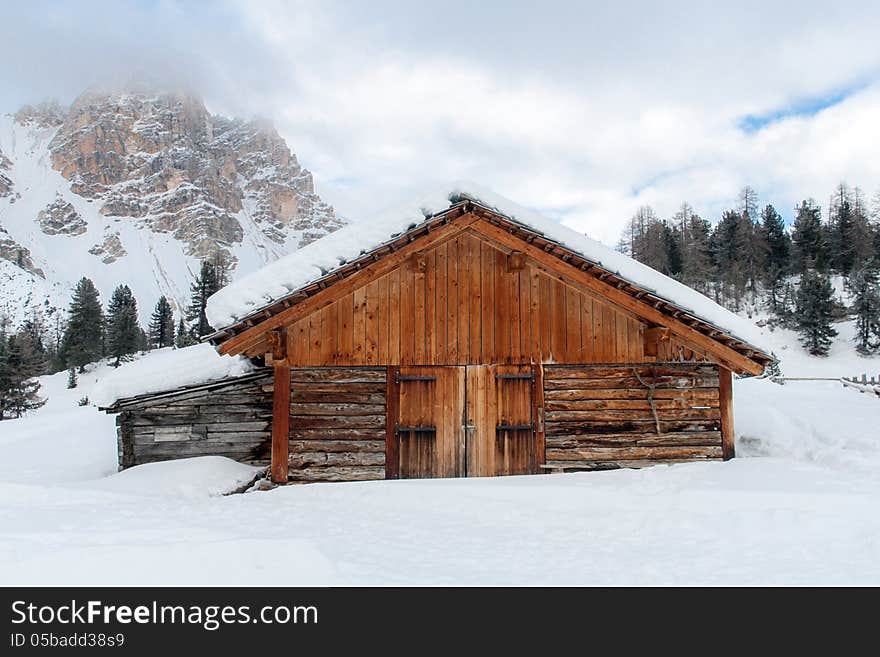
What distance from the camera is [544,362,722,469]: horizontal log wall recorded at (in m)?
9.15

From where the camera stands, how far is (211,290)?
58.2m

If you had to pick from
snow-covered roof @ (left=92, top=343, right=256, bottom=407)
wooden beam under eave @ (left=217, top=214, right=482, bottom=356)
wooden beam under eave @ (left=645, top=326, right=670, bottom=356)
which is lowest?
snow-covered roof @ (left=92, top=343, right=256, bottom=407)

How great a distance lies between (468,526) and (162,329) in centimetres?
6622

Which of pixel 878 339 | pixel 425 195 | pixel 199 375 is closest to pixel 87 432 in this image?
pixel 199 375

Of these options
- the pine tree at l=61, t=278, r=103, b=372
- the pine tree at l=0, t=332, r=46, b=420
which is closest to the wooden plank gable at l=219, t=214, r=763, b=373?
the pine tree at l=0, t=332, r=46, b=420

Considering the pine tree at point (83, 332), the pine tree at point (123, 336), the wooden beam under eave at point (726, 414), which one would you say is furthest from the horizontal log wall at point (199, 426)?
the pine tree at point (83, 332)

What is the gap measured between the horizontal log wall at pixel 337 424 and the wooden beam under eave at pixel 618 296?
2980mm

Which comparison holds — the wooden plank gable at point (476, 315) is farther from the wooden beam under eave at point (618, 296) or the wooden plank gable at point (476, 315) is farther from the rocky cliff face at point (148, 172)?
the rocky cliff face at point (148, 172)

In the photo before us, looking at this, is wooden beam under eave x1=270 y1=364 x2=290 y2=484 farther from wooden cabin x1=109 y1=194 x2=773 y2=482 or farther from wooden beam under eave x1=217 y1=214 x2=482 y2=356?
wooden beam under eave x1=217 y1=214 x2=482 y2=356

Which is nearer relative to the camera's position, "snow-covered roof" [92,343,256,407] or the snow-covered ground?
the snow-covered ground

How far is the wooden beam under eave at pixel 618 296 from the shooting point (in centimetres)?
880

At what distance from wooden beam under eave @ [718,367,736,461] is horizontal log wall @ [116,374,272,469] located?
783 centimetres

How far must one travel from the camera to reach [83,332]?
59.8 m
